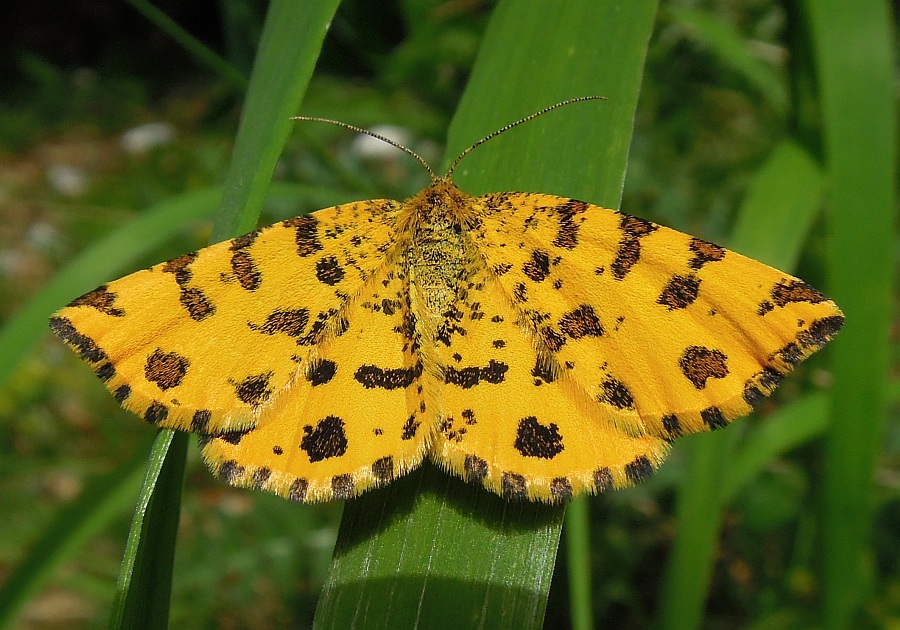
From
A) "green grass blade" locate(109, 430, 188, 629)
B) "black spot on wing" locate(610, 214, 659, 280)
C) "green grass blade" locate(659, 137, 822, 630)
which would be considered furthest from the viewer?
"green grass blade" locate(659, 137, 822, 630)

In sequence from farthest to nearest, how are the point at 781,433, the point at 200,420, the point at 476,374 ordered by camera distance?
the point at 781,433
the point at 476,374
the point at 200,420

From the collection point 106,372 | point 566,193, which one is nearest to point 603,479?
point 566,193

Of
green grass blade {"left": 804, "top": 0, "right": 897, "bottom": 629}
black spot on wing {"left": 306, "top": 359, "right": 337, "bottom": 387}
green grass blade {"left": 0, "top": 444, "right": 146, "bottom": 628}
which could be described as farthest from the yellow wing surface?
green grass blade {"left": 0, "top": 444, "right": 146, "bottom": 628}

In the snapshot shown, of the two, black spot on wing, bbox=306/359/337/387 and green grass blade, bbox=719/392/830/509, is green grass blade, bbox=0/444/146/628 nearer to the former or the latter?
black spot on wing, bbox=306/359/337/387

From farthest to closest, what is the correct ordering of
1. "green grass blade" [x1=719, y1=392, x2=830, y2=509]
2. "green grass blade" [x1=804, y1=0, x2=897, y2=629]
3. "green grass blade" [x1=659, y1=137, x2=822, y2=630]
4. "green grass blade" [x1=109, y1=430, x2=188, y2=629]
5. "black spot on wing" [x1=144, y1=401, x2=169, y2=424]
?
"green grass blade" [x1=719, y1=392, x2=830, y2=509] < "green grass blade" [x1=659, y1=137, x2=822, y2=630] < "green grass blade" [x1=804, y1=0, x2=897, y2=629] < "black spot on wing" [x1=144, y1=401, x2=169, y2=424] < "green grass blade" [x1=109, y1=430, x2=188, y2=629]

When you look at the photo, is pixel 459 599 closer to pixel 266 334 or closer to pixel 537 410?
pixel 537 410

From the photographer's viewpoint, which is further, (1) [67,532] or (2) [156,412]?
(1) [67,532]

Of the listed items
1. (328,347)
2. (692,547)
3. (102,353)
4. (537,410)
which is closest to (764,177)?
(692,547)

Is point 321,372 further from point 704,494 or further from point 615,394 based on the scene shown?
point 704,494
